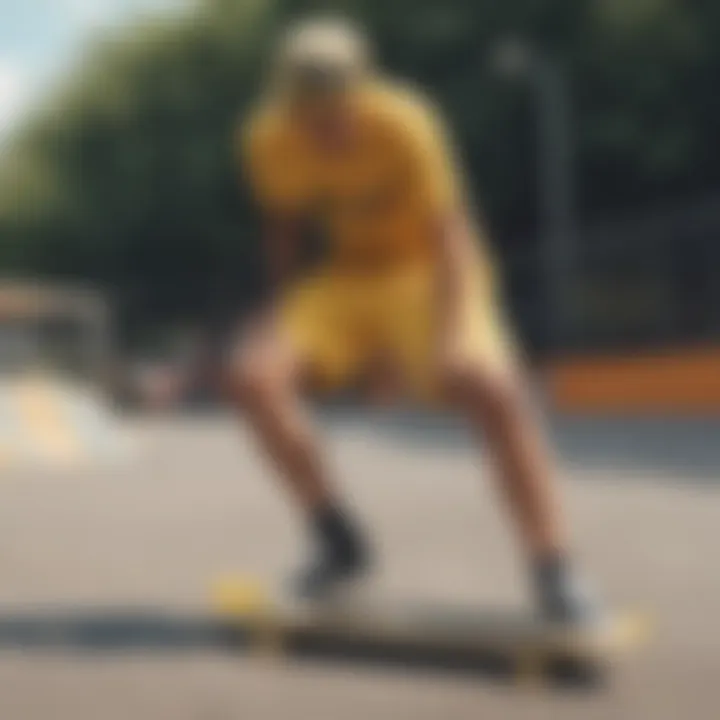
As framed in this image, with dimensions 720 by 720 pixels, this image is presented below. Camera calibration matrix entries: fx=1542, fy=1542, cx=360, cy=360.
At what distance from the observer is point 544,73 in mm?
16891

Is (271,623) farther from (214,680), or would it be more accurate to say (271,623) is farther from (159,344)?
(159,344)

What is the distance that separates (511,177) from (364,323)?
15262mm

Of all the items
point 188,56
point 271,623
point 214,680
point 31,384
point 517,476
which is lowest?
point 214,680

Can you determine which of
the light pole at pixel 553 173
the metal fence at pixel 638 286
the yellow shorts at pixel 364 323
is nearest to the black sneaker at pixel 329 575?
the yellow shorts at pixel 364 323

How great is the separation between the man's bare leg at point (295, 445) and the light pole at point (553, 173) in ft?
43.0

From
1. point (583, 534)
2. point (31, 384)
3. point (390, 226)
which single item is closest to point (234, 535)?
point (583, 534)

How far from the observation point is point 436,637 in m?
3.00

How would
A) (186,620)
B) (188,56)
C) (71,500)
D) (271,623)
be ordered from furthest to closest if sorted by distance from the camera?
(188,56) < (71,500) < (186,620) < (271,623)

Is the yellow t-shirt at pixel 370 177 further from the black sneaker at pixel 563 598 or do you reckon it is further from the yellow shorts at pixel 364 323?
the black sneaker at pixel 563 598

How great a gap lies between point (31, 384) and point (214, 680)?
1026cm

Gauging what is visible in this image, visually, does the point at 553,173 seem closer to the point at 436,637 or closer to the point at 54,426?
the point at 54,426

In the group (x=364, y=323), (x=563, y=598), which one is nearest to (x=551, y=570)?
(x=563, y=598)

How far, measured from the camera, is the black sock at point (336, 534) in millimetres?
3271

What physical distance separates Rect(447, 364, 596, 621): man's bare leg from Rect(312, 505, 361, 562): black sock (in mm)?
447
